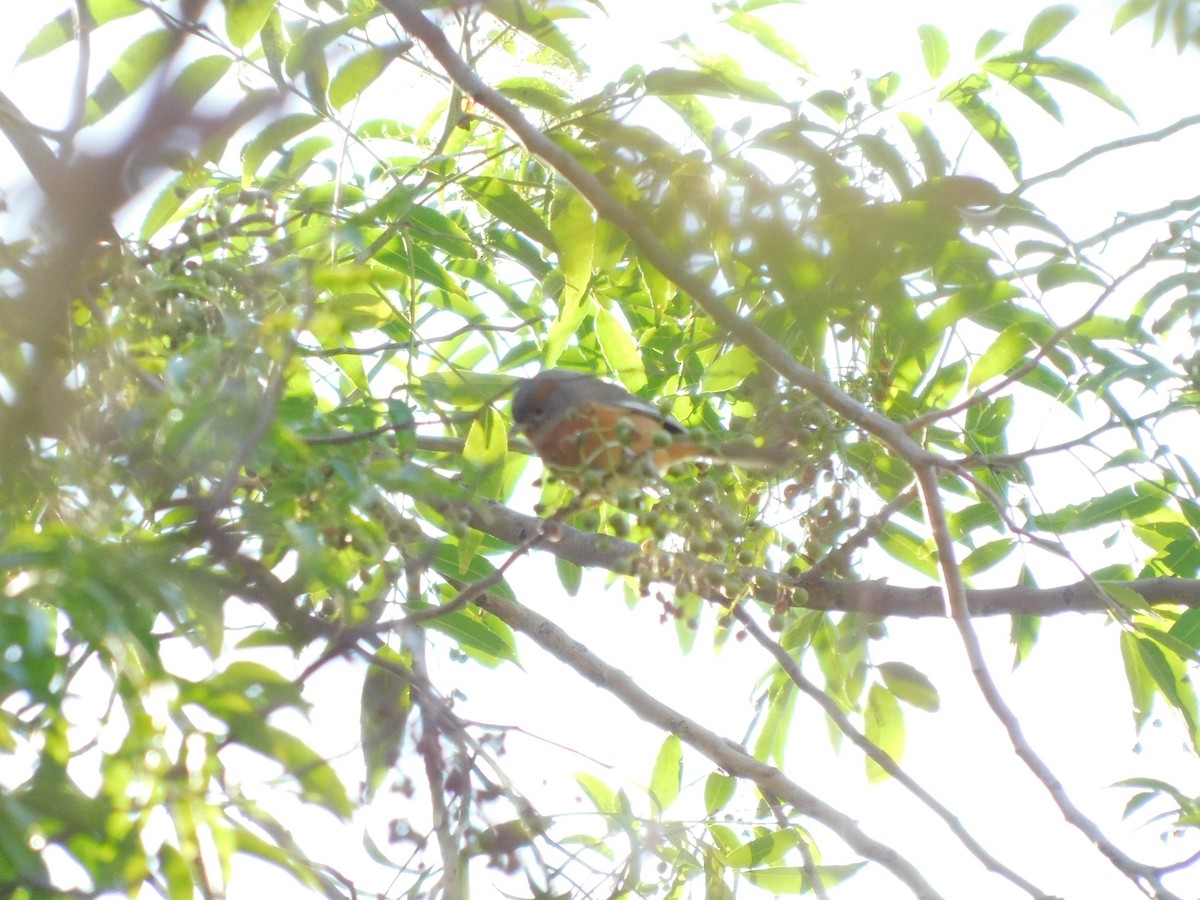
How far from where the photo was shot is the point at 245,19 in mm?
2729

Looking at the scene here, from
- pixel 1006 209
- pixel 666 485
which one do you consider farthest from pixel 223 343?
pixel 1006 209

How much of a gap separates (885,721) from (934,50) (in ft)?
5.91

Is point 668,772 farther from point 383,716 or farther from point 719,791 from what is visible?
point 383,716

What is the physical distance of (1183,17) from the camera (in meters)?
1.43

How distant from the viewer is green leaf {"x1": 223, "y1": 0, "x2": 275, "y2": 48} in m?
2.71

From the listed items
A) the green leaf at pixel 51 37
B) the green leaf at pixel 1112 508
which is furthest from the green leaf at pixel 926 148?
the green leaf at pixel 51 37

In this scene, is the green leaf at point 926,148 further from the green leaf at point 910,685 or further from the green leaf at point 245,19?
the green leaf at point 245,19

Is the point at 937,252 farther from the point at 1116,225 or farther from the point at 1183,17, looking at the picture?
the point at 1183,17

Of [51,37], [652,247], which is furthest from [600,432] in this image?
[51,37]

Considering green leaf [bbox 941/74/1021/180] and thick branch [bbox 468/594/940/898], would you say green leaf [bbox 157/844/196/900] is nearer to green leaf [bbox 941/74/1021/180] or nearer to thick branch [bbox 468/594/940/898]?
thick branch [bbox 468/594/940/898]

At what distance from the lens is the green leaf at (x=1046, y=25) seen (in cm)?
293

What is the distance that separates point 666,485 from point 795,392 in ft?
1.99

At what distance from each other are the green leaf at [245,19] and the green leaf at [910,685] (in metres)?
2.25

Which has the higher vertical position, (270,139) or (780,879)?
(270,139)
